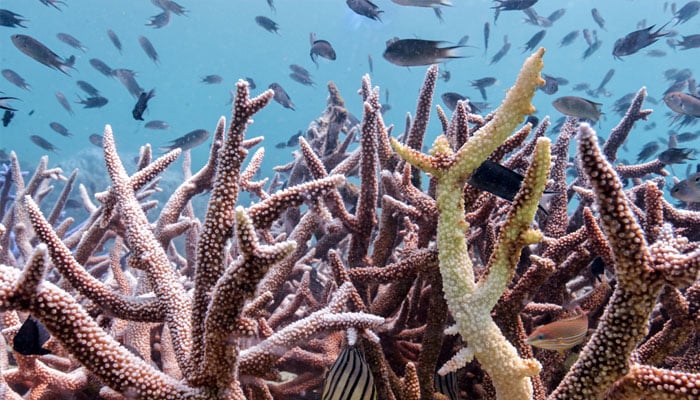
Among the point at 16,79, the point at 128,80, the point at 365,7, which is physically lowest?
the point at 16,79

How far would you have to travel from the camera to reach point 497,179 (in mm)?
2176

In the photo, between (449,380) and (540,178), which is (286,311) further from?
(540,178)

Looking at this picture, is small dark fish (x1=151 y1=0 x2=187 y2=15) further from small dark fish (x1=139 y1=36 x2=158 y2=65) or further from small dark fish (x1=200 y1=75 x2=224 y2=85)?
small dark fish (x1=200 y1=75 x2=224 y2=85)

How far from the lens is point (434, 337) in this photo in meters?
2.21

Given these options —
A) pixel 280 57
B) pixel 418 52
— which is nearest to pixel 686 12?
pixel 418 52

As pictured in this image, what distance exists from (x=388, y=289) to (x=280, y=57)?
131 m

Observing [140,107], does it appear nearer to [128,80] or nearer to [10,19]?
[10,19]

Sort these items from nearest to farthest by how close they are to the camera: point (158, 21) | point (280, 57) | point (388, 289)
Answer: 1. point (388, 289)
2. point (158, 21)
3. point (280, 57)

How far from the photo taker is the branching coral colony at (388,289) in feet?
3.83

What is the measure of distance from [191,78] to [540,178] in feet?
506

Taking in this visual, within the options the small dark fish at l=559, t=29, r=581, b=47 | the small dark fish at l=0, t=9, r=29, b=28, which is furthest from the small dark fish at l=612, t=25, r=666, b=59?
the small dark fish at l=0, t=9, r=29, b=28

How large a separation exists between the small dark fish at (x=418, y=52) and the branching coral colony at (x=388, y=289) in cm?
188

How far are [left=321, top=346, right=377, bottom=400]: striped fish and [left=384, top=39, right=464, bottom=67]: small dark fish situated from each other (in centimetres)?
393

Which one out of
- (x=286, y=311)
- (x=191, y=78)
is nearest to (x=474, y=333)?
(x=286, y=311)
